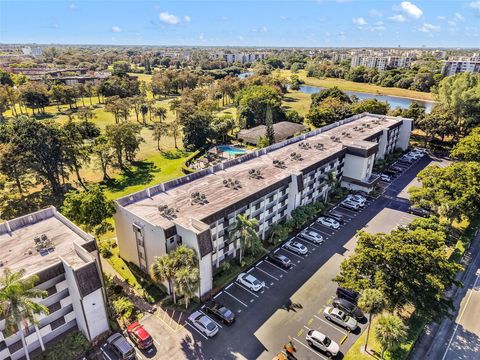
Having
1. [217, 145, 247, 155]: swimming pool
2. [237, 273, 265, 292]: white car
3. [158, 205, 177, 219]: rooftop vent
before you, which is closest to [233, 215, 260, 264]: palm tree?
[237, 273, 265, 292]: white car

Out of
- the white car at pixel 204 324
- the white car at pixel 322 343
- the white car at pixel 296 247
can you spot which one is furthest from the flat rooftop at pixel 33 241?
the white car at pixel 296 247

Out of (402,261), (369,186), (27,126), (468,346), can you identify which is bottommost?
(468,346)

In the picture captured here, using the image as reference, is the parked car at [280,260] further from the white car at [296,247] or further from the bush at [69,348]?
the bush at [69,348]

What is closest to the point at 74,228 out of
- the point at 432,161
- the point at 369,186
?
the point at 369,186

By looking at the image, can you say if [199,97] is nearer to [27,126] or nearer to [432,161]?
[27,126]

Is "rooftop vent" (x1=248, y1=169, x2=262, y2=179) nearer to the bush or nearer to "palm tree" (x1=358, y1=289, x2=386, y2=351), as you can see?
"palm tree" (x1=358, y1=289, x2=386, y2=351)

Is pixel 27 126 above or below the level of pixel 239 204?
above
